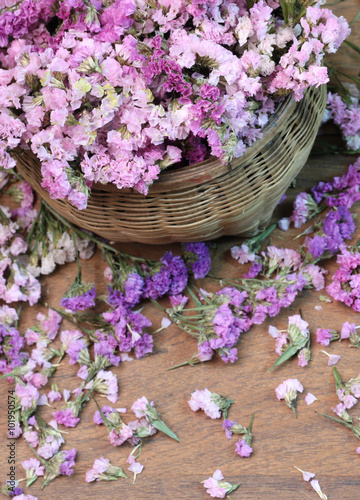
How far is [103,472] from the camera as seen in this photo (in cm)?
113

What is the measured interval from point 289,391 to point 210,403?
145 mm

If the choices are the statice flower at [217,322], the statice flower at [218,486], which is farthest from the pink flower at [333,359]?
Answer: the statice flower at [218,486]

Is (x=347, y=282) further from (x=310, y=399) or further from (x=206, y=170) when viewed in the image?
(x=206, y=170)

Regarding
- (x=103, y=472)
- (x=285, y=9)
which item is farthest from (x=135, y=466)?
(x=285, y=9)

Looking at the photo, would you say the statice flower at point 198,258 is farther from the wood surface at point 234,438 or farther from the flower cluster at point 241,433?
the flower cluster at point 241,433

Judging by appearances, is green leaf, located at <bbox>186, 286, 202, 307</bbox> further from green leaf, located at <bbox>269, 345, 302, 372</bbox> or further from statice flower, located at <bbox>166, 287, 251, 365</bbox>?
Answer: green leaf, located at <bbox>269, 345, 302, 372</bbox>

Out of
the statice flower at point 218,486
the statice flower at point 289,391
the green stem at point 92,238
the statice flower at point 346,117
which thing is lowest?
the statice flower at point 218,486

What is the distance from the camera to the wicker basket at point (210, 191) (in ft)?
3.28

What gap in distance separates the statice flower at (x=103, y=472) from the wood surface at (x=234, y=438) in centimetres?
1

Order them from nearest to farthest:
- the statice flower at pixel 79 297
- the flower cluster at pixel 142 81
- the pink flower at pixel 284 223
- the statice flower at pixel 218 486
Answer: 1. the flower cluster at pixel 142 81
2. the statice flower at pixel 218 486
3. the statice flower at pixel 79 297
4. the pink flower at pixel 284 223

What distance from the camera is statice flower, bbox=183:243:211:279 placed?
1239mm

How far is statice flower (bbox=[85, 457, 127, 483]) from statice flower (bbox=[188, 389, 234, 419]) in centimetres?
18

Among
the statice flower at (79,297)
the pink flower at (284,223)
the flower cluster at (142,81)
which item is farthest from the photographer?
the pink flower at (284,223)

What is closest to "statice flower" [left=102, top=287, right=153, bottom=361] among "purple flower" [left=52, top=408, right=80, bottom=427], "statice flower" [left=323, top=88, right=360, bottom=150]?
"purple flower" [left=52, top=408, right=80, bottom=427]
